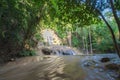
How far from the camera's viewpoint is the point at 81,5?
7.08 metres

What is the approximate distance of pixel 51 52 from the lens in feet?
71.3

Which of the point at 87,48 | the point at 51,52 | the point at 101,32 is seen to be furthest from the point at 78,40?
the point at 51,52

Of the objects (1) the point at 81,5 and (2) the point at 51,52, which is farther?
(2) the point at 51,52

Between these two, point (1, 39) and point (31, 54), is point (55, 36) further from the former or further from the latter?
point (1, 39)

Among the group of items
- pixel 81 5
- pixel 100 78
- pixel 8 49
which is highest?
pixel 81 5

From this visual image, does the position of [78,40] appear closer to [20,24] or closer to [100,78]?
[20,24]

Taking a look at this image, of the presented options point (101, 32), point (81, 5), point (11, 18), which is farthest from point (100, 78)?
point (101, 32)

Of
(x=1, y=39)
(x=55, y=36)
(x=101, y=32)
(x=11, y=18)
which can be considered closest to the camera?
(x=11, y=18)

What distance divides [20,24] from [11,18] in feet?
4.34

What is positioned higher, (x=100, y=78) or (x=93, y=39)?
(x=93, y=39)

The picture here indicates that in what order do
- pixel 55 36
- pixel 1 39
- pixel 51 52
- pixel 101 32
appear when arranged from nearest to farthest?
pixel 1 39
pixel 51 52
pixel 101 32
pixel 55 36

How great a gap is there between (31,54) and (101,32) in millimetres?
17115

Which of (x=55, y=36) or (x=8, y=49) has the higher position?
(x=55, y=36)

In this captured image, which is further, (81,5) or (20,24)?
(20,24)
